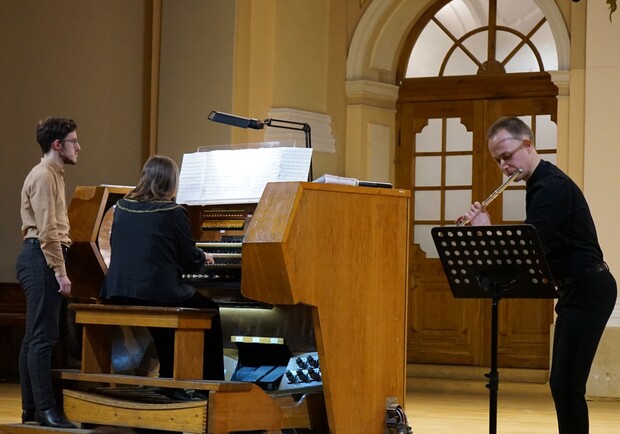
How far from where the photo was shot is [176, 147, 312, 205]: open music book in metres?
4.94

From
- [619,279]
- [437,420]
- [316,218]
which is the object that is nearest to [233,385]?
[316,218]

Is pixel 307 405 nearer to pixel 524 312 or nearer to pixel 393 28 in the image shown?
pixel 524 312

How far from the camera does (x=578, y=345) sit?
4.05m

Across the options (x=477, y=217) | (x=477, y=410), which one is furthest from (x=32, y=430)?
(x=477, y=410)

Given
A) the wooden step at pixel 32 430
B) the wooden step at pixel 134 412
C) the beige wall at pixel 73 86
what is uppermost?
the beige wall at pixel 73 86

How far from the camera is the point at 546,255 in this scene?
419cm

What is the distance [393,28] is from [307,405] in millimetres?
5438

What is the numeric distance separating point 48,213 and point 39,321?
46 cm

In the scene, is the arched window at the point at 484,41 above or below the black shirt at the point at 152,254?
above

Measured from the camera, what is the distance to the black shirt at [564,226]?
410cm

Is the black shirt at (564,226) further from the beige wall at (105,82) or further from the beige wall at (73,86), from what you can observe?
the beige wall at (73,86)

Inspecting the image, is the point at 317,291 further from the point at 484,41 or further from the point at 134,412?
the point at 484,41

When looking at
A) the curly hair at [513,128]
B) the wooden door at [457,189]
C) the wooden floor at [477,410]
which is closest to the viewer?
the curly hair at [513,128]

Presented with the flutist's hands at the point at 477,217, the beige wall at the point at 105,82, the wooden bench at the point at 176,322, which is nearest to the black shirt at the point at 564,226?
the flutist's hands at the point at 477,217
